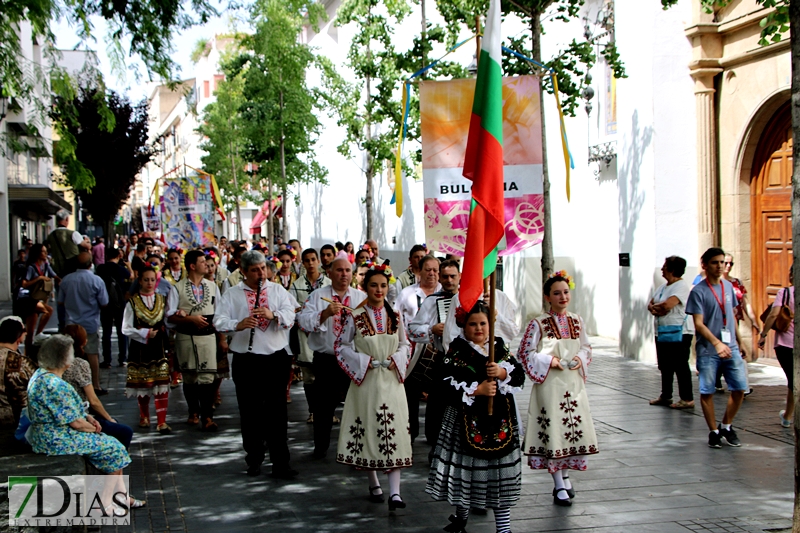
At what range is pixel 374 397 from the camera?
6.78 m

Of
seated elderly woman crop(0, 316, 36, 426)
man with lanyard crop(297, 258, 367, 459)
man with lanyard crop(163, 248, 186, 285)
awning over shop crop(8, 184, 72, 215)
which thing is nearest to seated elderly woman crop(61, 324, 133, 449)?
seated elderly woman crop(0, 316, 36, 426)

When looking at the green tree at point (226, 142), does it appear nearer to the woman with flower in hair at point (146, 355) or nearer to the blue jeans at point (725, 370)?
the woman with flower in hair at point (146, 355)

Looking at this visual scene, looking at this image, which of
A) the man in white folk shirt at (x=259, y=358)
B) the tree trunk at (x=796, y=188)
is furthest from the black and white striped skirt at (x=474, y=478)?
the man in white folk shirt at (x=259, y=358)

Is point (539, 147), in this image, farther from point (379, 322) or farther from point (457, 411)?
point (457, 411)

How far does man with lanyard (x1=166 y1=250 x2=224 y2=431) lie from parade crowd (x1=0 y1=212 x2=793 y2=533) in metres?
0.02

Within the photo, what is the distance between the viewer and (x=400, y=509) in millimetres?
6586

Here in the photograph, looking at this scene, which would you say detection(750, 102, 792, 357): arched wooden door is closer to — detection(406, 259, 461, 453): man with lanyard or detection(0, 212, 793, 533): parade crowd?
detection(0, 212, 793, 533): parade crowd

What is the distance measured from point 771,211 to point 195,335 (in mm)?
8465

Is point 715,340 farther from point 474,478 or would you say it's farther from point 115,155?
point 115,155

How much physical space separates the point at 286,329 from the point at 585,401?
9.15 feet

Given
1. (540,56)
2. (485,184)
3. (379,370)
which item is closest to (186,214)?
(540,56)

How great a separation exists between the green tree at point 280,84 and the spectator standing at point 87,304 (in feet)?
52.5

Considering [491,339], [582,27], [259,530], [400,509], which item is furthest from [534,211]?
[582,27]

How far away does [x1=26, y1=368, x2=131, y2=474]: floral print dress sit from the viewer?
607 cm
